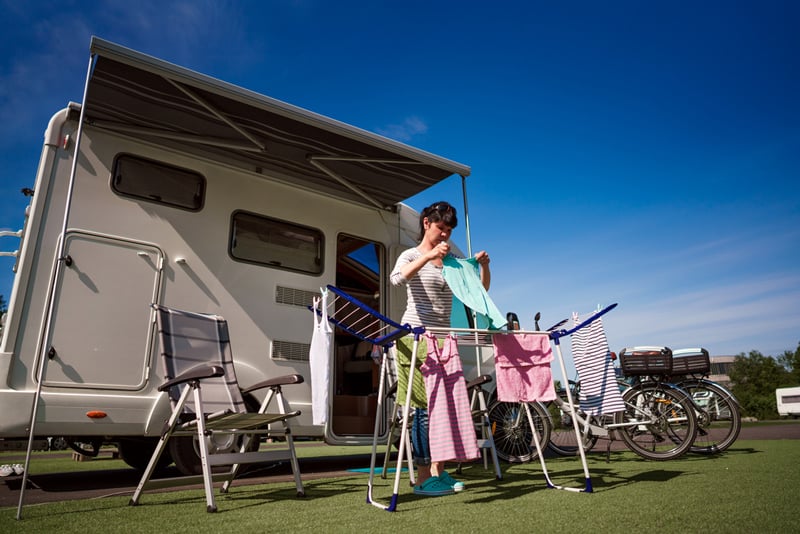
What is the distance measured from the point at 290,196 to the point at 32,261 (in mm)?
2049

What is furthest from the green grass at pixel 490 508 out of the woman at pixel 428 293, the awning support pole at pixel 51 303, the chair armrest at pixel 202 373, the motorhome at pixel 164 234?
the motorhome at pixel 164 234

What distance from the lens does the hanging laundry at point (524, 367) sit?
2855 mm

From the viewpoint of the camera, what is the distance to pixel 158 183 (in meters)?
4.11

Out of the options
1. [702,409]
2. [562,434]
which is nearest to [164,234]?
[562,434]

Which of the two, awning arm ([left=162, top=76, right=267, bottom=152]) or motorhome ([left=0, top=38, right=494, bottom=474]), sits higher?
awning arm ([left=162, top=76, right=267, bottom=152])

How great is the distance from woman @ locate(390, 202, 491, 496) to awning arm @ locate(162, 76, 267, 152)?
1.82m

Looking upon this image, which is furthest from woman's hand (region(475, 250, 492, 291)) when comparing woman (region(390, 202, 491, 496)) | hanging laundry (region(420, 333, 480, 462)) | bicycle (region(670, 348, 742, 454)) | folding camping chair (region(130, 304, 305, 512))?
bicycle (region(670, 348, 742, 454))

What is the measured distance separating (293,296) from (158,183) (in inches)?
54.7

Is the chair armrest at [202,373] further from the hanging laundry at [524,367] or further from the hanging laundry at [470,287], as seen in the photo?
the hanging laundry at [524,367]

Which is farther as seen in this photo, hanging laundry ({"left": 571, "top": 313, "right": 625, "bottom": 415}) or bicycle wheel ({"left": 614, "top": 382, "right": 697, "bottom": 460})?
bicycle wheel ({"left": 614, "top": 382, "right": 697, "bottom": 460})

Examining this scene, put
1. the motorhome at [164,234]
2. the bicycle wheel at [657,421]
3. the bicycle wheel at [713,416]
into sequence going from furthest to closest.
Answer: the bicycle wheel at [713,416], the bicycle wheel at [657,421], the motorhome at [164,234]

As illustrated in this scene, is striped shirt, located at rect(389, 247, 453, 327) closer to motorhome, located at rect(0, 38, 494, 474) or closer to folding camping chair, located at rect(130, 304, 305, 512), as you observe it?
folding camping chair, located at rect(130, 304, 305, 512)

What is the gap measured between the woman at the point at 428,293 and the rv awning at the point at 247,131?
4.88 feet

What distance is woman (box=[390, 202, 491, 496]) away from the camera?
111 inches
